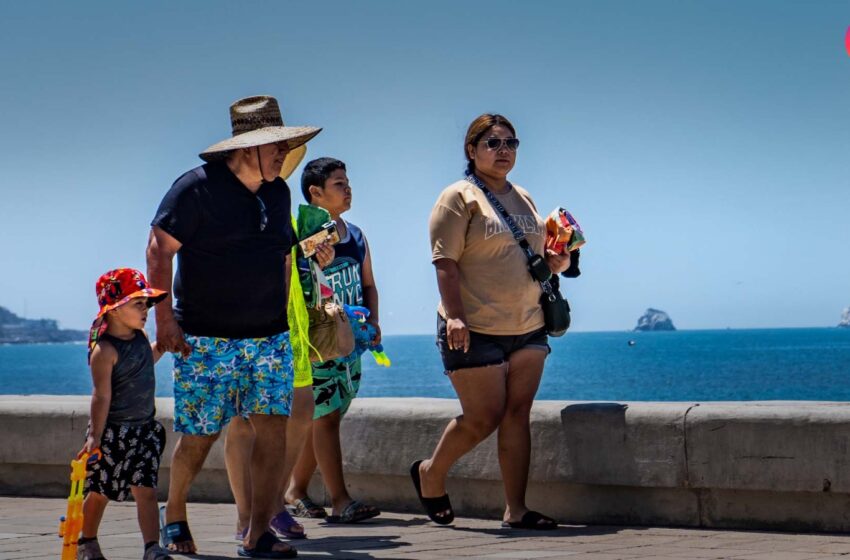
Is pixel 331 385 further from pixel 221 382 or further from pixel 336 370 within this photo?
pixel 221 382

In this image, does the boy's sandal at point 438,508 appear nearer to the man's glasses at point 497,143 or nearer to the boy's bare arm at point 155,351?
the boy's bare arm at point 155,351

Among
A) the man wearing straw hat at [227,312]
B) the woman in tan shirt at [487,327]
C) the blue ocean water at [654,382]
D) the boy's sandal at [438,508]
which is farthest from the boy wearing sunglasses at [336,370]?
the blue ocean water at [654,382]

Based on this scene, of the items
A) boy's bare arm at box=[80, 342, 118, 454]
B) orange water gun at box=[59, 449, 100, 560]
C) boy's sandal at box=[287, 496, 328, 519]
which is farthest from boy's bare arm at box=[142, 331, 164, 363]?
boy's sandal at box=[287, 496, 328, 519]

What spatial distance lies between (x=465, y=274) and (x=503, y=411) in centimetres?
69

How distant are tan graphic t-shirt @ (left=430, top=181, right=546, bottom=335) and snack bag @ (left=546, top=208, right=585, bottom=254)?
0.90 ft

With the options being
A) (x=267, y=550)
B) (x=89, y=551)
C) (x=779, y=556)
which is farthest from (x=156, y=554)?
(x=779, y=556)

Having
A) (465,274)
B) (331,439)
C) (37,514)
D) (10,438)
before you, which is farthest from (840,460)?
(10,438)

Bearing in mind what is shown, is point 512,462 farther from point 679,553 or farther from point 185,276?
point 185,276

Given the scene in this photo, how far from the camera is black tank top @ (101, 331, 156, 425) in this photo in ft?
19.9

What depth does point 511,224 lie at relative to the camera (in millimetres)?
7055

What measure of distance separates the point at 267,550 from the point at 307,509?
5.22 ft

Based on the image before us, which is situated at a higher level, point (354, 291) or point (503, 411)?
point (354, 291)

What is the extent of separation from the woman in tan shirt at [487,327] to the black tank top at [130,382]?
1484mm

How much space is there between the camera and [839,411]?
254 inches
